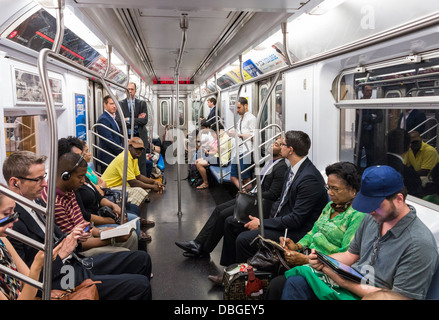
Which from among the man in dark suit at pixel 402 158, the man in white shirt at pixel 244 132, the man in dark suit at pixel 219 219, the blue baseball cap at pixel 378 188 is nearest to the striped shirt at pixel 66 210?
the man in dark suit at pixel 219 219

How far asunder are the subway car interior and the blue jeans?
0.68 metres

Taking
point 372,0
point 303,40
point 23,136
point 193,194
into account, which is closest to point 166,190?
point 193,194

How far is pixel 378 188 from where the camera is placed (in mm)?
1957

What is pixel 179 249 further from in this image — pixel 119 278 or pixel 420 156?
pixel 420 156

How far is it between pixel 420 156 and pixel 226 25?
7.98 feet

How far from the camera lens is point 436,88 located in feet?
8.77

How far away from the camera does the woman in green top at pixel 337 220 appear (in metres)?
2.49

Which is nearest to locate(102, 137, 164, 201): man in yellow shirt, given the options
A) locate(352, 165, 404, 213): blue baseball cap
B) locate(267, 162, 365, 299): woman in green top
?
locate(267, 162, 365, 299): woman in green top

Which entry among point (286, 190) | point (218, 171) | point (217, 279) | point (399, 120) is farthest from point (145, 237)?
point (218, 171)

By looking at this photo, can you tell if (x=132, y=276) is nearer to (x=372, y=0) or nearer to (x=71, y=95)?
(x=372, y=0)

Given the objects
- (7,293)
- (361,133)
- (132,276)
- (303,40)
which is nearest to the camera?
(7,293)

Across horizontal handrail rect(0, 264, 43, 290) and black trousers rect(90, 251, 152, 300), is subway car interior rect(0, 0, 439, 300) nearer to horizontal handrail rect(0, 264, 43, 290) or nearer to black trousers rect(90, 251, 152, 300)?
horizontal handrail rect(0, 264, 43, 290)

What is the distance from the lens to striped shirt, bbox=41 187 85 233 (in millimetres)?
2836

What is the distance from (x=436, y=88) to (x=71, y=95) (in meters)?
4.79
